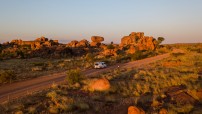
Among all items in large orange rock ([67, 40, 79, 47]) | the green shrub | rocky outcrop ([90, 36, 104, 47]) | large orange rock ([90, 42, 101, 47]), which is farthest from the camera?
rocky outcrop ([90, 36, 104, 47])

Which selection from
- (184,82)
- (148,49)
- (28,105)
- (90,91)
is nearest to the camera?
(28,105)

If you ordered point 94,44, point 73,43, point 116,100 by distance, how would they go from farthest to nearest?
1. point 94,44
2. point 73,43
3. point 116,100

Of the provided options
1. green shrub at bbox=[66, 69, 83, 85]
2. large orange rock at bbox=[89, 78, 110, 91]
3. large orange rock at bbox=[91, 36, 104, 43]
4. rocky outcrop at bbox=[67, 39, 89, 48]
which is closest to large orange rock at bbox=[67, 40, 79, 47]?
rocky outcrop at bbox=[67, 39, 89, 48]

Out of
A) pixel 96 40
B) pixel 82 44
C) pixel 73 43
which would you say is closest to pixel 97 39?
pixel 96 40

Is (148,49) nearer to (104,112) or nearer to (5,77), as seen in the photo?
(5,77)

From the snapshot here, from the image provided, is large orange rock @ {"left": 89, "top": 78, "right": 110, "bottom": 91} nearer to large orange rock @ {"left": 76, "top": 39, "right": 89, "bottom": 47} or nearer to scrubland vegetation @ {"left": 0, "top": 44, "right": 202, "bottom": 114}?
scrubland vegetation @ {"left": 0, "top": 44, "right": 202, "bottom": 114}

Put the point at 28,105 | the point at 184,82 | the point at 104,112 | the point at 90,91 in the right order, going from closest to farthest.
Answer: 1. the point at 104,112
2. the point at 28,105
3. the point at 90,91
4. the point at 184,82

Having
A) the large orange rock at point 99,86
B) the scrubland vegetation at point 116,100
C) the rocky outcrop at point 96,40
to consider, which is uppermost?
the rocky outcrop at point 96,40

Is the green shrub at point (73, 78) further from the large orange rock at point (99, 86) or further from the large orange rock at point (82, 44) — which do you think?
the large orange rock at point (82, 44)

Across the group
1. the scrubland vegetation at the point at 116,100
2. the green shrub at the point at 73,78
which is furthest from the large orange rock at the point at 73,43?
the scrubland vegetation at the point at 116,100

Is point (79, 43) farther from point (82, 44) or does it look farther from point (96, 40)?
point (96, 40)

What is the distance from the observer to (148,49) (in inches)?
2990

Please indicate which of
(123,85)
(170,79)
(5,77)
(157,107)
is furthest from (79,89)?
(5,77)

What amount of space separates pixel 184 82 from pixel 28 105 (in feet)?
45.2
